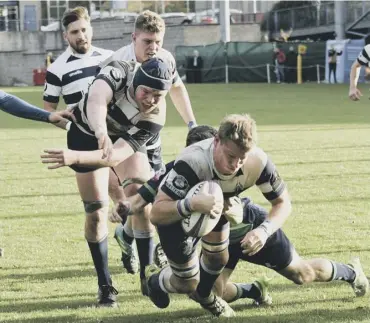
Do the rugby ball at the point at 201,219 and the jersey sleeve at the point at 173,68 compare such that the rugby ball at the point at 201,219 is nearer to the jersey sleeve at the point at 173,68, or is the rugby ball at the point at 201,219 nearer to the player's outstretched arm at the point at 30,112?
the player's outstretched arm at the point at 30,112

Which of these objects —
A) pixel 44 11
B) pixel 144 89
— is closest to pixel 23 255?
pixel 144 89

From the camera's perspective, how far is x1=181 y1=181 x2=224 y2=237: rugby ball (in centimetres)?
573

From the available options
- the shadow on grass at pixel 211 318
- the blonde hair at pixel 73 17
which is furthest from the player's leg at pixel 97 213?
the blonde hair at pixel 73 17

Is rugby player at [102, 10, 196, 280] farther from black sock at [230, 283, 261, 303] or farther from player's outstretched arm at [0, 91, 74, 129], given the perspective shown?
black sock at [230, 283, 261, 303]

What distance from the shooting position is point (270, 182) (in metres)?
6.14

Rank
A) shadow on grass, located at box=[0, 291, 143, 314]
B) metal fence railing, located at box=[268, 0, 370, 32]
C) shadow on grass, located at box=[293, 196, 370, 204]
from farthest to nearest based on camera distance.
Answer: metal fence railing, located at box=[268, 0, 370, 32]
shadow on grass, located at box=[293, 196, 370, 204]
shadow on grass, located at box=[0, 291, 143, 314]

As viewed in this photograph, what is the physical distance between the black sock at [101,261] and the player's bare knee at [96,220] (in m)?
0.05

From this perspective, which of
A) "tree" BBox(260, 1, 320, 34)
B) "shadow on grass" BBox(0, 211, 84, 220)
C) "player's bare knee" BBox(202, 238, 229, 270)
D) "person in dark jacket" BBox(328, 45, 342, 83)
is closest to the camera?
"player's bare knee" BBox(202, 238, 229, 270)

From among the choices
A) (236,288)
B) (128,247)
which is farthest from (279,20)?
(236,288)

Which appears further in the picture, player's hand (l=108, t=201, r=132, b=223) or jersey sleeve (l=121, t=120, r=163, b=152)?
jersey sleeve (l=121, t=120, r=163, b=152)

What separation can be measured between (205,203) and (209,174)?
1.28 feet

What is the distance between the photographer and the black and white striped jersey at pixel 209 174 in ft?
19.6

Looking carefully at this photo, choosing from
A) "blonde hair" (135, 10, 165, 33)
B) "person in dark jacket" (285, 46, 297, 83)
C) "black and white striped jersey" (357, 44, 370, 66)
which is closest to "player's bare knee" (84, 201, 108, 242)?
"blonde hair" (135, 10, 165, 33)

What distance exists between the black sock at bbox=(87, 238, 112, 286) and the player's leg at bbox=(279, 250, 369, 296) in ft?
4.70
